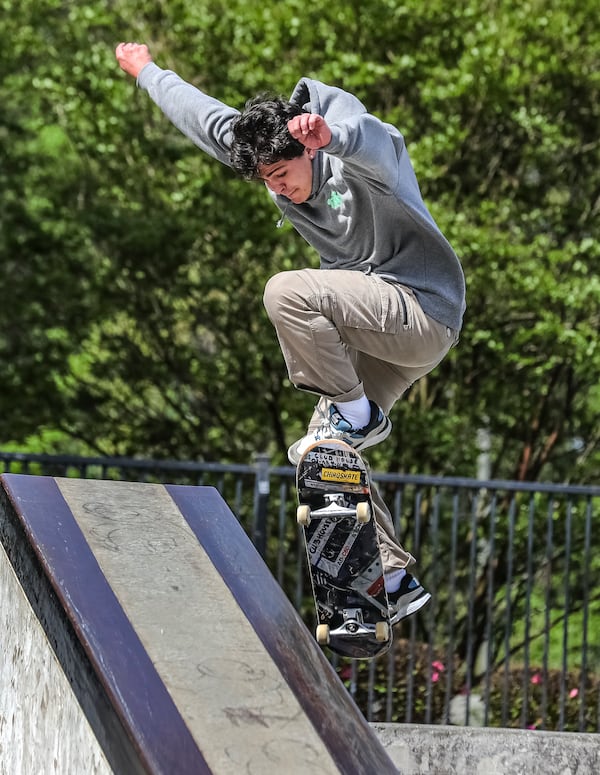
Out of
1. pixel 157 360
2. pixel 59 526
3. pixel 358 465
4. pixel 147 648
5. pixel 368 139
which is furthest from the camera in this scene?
pixel 157 360

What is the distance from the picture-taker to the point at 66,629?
2682 mm

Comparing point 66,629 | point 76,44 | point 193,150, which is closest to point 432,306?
point 66,629

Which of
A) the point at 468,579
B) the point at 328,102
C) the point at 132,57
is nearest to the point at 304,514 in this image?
the point at 328,102

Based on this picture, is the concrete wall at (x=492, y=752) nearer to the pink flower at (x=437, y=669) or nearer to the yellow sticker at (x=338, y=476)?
the yellow sticker at (x=338, y=476)

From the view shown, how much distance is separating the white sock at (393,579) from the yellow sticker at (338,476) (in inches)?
20.4

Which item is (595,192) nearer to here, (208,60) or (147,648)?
(208,60)

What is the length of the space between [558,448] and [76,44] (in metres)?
6.08

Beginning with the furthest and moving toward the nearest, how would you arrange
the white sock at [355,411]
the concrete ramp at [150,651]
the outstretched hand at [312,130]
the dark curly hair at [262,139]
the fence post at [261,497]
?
the fence post at [261,497], the white sock at [355,411], the dark curly hair at [262,139], the outstretched hand at [312,130], the concrete ramp at [150,651]

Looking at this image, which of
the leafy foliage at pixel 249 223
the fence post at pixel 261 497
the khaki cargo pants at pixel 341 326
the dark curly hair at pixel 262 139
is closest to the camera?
the dark curly hair at pixel 262 139

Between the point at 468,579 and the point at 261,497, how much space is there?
12.7 feet

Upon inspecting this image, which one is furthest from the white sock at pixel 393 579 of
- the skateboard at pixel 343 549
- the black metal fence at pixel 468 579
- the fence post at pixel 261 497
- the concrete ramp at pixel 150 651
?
the fence post at pixel 261 497

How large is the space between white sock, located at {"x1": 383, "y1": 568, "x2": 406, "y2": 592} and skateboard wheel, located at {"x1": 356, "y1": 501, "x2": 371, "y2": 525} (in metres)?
0.43

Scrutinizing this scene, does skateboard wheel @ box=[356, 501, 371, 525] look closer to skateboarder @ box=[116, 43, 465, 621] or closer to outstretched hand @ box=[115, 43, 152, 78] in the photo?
skateboarder @ box=[116, 43, 465, 621]

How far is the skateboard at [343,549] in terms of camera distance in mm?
3627
